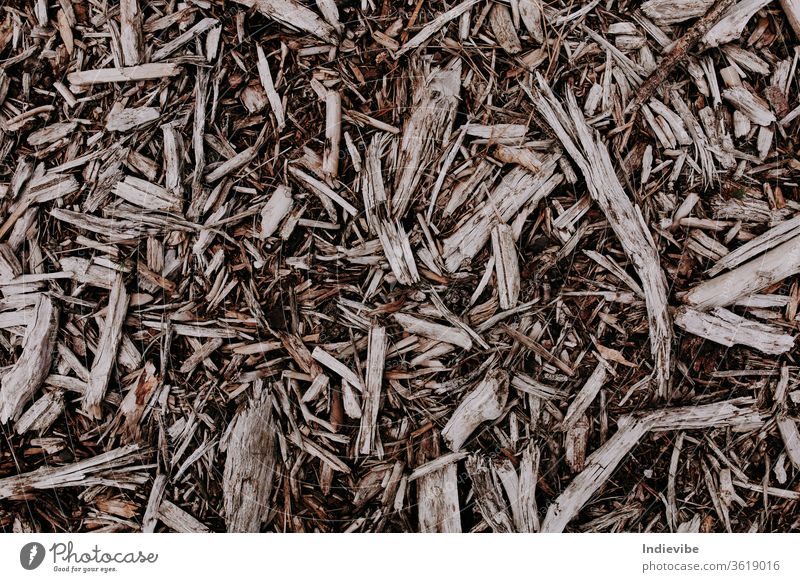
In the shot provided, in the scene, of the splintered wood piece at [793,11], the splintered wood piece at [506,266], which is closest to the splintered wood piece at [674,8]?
the splintered wood piece at [793,11]

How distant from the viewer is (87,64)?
104 centimetres

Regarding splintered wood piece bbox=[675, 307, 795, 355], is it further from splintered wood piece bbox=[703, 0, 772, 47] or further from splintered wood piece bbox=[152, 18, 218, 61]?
splintered wood piece bbox=[152, 18, 218, 61]

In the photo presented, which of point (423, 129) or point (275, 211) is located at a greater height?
point (423, 129)

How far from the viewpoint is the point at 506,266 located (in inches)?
38.3

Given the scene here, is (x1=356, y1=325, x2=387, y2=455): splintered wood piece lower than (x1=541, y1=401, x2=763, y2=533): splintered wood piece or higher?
higher

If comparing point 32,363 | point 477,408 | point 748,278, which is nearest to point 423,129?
point 477,408

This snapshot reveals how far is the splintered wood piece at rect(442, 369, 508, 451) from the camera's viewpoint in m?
0.97

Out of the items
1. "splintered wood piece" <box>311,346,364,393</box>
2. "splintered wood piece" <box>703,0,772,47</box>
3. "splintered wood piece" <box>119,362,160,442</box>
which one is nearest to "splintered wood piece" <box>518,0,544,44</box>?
"splintered wood piece" <box>703,0,772,47</box>

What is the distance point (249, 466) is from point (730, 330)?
95 cm

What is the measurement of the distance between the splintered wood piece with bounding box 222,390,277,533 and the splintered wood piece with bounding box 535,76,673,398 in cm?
74

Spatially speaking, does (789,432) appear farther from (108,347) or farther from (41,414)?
(41,414)

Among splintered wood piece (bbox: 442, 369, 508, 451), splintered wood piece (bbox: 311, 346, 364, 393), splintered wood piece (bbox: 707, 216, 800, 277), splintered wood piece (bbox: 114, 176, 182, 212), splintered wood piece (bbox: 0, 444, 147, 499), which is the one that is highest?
splintered wood piece (bbox: 114, 176, 182, 212)

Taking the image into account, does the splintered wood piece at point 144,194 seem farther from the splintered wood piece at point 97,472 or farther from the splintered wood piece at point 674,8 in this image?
the splintered wood piece at point 674,8
